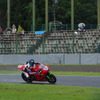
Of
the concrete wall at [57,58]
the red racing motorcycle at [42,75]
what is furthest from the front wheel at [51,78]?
the concrete wall at [57,58]

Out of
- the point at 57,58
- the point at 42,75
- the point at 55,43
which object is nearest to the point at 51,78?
the point at 42,75

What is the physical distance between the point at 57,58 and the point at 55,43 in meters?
1.86

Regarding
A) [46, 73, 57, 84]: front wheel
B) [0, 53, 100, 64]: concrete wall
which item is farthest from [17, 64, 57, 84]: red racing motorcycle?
[0, 53, 100, 64]: concrete wall

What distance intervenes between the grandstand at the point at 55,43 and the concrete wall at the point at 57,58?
1005 millimetres

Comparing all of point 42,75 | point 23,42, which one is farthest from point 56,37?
point 42,75

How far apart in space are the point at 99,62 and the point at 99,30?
6.30 m

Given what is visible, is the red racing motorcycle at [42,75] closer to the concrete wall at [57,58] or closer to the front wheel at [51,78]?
the front wheel at [51,78]

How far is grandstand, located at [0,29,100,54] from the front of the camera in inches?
1273

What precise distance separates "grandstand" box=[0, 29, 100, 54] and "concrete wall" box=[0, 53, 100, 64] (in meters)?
1.01

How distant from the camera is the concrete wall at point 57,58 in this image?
30656 mm

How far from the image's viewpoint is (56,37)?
3656 centimetres

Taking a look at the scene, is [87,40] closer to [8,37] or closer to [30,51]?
[30,51]

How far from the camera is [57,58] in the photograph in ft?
104

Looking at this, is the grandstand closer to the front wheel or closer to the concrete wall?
the concrete wall
